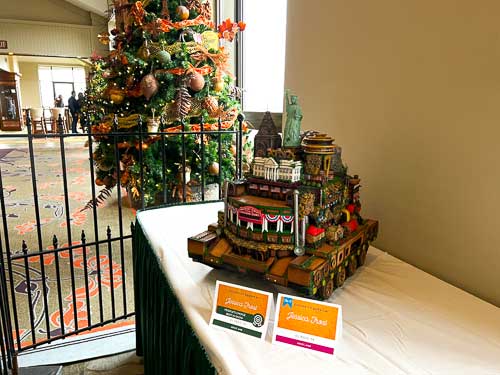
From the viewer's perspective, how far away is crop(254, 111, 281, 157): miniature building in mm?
1083

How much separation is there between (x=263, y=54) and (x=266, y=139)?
102 inches

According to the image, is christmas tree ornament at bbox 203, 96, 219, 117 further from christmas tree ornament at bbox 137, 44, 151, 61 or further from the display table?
the display table

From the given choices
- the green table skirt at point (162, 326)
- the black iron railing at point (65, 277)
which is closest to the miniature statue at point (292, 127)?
the green table skirt at point (162, 326)

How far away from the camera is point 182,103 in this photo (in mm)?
2977

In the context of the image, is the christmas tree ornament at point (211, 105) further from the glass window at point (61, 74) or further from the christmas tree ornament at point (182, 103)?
the glass window at point (61, 74)

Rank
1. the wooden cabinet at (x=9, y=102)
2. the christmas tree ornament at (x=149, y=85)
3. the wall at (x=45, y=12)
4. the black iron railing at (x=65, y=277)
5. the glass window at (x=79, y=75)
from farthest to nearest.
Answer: the glass window at (x=79, y=75)
the wooden cabinet at (x=9, y=102)
the wall at (x=45, y=12)
the christmas tree ornament at (x=149, y=85)
the black iron railing at (x=65, y=277)

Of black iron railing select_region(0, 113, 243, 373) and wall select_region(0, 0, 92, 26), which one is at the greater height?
wall select_region(0, 0, 92, 26)

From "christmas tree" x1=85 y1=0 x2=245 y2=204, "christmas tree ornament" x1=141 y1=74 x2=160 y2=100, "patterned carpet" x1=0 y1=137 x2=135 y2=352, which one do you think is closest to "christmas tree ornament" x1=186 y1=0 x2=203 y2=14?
"christmas tree" x1=85 y1=0 x2=245 y2=204

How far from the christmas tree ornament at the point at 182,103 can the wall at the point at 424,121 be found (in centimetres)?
163

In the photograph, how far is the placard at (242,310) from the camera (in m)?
0.78

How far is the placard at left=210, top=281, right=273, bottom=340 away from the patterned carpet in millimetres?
1265

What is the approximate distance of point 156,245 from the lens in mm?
1274

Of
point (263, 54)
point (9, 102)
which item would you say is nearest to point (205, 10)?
point (263, 54)

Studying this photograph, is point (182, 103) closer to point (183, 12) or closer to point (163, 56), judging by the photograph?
point (163, 56)
